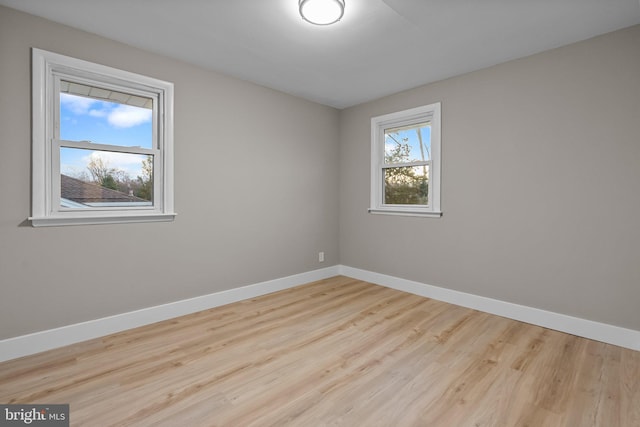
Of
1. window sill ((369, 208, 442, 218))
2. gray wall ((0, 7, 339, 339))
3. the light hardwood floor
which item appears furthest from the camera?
window sill ((369, 208, 442, 218))

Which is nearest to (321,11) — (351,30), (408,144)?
(351,30)

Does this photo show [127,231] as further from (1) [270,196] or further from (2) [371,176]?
(2) [371,176]

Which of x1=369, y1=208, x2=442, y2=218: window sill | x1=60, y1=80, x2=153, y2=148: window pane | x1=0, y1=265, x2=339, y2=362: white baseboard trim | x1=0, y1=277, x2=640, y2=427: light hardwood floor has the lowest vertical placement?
x1=0, y1=277, x2=640, y2=427: light hardwood floor

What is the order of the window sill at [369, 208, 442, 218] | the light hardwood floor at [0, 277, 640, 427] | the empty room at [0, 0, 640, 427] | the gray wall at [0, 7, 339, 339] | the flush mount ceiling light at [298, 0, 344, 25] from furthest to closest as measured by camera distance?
the window sill at [369, 208, 442, 218] < the gray wall at [0, 7, 339, 339] < the flush mount ceiling light at [298, 0, 344, 25] < the empty room at [0, 0, 640, 427] < the light hardwood floor at [0, 277, 640, 427]

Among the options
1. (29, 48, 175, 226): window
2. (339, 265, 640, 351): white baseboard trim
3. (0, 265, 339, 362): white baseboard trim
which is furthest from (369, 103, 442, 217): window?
(29, 48, 175, 226): window

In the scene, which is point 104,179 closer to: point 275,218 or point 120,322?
point 120,322

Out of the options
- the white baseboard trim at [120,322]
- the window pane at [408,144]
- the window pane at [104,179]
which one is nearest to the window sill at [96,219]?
the window pane at [104,179]

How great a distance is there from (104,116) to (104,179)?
543mm

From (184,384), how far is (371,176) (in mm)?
3188

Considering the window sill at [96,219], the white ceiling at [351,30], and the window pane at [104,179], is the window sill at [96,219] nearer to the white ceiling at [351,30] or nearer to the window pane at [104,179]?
the window pane at [104,179]

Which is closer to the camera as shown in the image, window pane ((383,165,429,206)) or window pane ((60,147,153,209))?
window pane ((60,147,153,209))

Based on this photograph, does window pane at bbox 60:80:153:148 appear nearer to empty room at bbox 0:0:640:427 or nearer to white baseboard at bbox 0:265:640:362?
empty room at bbox 0:0:640:427

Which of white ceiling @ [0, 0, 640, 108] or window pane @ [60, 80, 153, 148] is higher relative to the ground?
white ceiling @ [0, 0, 640, 108]

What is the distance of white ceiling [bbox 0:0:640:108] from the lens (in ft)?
7.00
